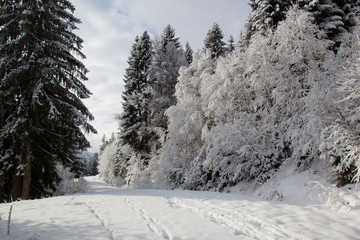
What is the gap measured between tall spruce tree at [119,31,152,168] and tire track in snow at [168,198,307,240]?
12084mm

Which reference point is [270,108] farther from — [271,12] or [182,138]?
[271,12]

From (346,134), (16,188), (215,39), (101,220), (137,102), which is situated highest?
(215,39)

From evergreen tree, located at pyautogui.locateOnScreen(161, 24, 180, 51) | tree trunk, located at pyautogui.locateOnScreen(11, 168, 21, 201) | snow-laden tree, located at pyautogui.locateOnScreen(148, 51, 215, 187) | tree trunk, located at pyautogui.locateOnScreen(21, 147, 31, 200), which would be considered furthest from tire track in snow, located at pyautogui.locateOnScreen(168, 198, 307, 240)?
evergreen tree, located at pyautogui.locateOnScreen(161, 24, 180, 51)

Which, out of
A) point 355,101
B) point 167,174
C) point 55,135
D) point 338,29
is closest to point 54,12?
point 55,135

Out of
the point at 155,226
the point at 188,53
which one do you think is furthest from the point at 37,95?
the point at 188,53

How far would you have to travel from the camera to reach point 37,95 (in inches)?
388

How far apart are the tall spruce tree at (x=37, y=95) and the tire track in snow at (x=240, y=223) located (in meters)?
7.71

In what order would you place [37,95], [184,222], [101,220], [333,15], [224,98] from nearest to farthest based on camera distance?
[184,222]
[101,220]
[37,95]
[224,98]
[333,15]

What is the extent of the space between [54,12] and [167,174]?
1186 centimetres

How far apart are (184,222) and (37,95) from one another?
8953 millimetres

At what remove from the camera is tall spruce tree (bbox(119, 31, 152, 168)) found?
18953mm

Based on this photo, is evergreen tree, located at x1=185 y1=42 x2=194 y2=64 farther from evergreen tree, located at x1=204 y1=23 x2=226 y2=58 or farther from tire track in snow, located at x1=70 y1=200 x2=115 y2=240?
tire track in snow, located at x1=70 y1=200 x2=115 y2=240

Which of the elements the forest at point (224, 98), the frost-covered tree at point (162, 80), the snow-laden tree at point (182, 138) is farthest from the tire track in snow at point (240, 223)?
the frost-covered tree at point (162, 80)

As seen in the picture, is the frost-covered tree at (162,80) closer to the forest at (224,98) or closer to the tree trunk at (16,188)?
the forest at (224,98)
